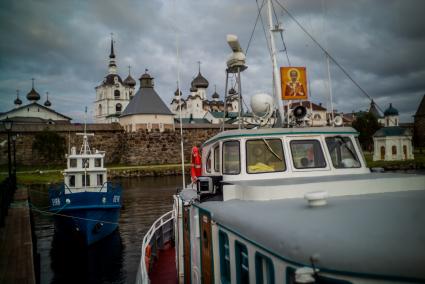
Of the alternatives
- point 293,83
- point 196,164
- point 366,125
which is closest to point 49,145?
point 196,164

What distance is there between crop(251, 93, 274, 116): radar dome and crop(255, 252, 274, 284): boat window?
16.7ft

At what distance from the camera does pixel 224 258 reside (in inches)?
198

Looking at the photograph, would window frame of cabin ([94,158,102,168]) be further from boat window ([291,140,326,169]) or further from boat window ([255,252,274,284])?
boat window ([255,252,274,284])

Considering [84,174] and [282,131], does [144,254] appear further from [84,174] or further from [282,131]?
[84,174]

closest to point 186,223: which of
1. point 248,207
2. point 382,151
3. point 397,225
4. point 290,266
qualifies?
point 248,207

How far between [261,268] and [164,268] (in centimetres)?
837

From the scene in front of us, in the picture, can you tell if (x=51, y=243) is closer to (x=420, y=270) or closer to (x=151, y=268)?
(x=151, y=268)

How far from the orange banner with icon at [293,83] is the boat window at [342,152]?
211 centimetres

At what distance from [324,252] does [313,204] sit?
112 centimetres

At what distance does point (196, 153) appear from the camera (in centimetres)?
900

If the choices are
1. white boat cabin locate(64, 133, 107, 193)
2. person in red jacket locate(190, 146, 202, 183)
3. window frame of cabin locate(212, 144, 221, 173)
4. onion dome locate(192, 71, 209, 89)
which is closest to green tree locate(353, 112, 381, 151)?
onion dome locate(192, 71, 209, 89)

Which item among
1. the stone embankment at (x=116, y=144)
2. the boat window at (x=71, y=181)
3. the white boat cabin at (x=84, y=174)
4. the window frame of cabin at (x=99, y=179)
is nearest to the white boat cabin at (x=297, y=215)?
the white boat cabin at (x=84, y=174)

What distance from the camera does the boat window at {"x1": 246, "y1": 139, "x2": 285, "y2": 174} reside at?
6.68 metres

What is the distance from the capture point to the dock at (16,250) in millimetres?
9461
